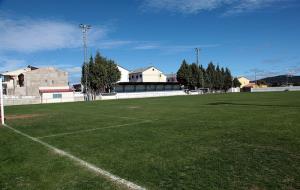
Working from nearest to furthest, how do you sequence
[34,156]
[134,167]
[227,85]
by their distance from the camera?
[134,167]
[34,156]
[227,85]

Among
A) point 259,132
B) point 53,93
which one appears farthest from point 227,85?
point 259,132

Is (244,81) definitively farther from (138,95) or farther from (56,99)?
(56,99)

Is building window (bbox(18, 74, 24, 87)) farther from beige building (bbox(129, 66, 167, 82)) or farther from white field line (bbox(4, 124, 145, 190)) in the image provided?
white field line (bbox(4, 124, 145, 190))

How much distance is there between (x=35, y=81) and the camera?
83.7m

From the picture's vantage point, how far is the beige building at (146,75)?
11812 centimetres

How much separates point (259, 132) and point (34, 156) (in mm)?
7198

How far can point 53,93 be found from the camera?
2766 inches

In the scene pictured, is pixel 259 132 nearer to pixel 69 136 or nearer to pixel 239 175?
pixel 239 175

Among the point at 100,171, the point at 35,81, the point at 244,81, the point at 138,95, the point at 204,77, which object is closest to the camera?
the point at 100,171

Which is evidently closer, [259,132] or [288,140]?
[288,140]

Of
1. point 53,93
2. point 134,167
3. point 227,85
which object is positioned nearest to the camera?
point 134,167

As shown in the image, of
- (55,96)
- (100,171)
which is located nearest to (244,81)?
(55,96)

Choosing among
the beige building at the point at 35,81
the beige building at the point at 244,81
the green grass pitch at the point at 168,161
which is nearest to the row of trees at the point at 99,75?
the beige building at the point at 35,81

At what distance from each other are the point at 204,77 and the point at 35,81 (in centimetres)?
5495
